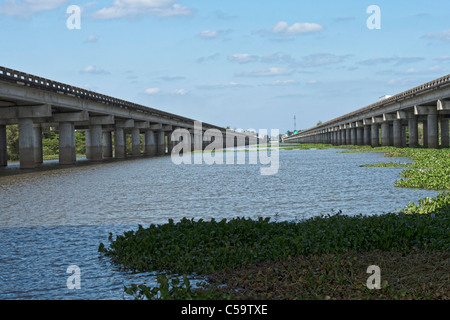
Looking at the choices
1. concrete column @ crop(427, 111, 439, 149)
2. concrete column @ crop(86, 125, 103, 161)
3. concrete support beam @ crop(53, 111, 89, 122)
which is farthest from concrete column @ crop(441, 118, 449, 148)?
concrete support beam @ crop(53, 111, 89, 122)

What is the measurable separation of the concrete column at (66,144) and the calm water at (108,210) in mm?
25962

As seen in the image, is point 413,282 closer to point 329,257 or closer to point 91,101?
point 329,257

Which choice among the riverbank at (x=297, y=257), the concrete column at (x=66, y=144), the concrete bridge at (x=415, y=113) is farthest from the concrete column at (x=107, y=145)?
the riverbank at (x=297, y=257)

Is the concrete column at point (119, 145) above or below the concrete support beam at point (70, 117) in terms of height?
below

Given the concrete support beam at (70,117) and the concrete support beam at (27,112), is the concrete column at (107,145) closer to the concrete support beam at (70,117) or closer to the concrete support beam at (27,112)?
the concrete support beam at (70,117)

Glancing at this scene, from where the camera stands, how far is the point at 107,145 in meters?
94.8

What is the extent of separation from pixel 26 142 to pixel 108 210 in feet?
111

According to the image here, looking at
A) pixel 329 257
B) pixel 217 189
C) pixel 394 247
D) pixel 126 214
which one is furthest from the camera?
pixel 217 189

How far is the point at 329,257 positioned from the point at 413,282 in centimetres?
180

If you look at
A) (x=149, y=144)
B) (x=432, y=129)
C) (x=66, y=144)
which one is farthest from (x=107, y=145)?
(x=432, y=129)

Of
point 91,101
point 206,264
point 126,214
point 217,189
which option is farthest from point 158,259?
point 91,101

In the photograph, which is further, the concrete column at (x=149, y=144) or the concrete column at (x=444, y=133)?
the concrete column at (x=149, y=144)

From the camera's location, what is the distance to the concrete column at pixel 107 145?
93188 millimetres

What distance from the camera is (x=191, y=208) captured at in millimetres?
19375
